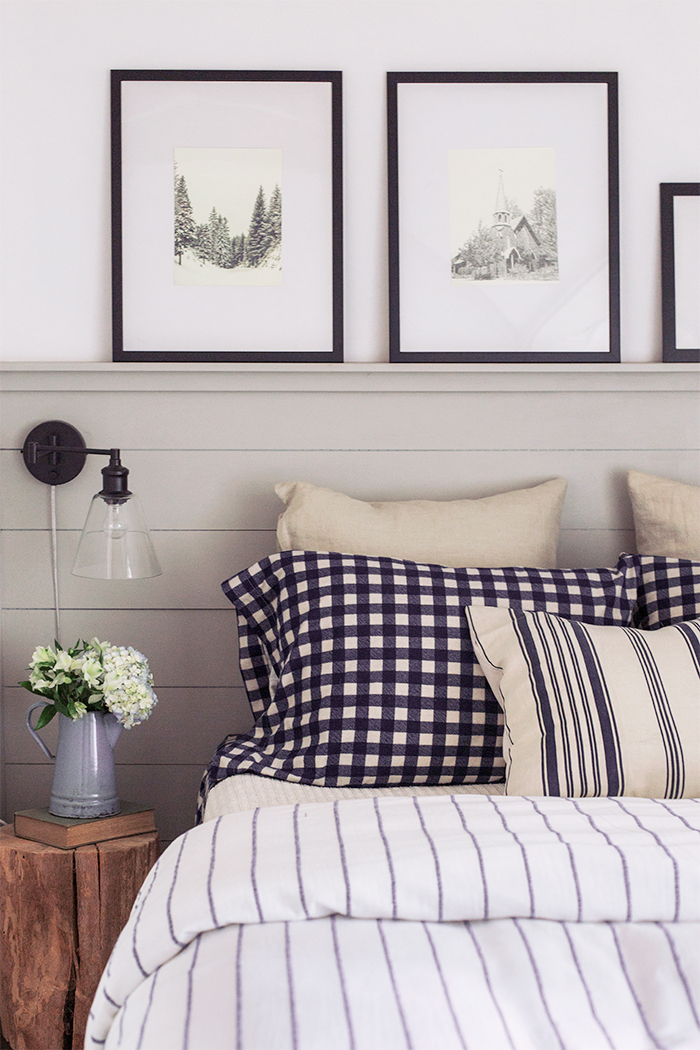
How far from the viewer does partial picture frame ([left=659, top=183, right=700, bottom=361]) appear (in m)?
2.14

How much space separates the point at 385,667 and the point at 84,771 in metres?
0.64

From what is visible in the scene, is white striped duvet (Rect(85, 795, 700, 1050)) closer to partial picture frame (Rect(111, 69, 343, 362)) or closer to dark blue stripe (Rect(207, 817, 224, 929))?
dark blue stripe (Rect(207, 817, 224, 929))

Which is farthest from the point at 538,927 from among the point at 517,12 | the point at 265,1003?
the point at 517,12

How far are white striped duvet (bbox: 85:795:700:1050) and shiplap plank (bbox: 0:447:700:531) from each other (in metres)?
1.08

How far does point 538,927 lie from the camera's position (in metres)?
0.94

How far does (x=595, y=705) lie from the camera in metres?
1.47

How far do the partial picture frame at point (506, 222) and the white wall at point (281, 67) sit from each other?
0.06 m

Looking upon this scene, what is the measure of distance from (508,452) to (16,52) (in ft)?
4.97

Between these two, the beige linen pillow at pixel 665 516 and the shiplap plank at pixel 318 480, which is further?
the shiplap plank at pixel 318 480

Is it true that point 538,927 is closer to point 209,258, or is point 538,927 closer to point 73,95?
point 209,258

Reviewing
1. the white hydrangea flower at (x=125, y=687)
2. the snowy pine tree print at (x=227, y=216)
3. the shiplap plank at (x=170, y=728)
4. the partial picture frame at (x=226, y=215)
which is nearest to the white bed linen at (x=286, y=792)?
the white hydrangea flower at (x=125, y=687)

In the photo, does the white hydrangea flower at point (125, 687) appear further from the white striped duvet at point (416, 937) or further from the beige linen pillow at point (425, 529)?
the white striped duvet at point (416, 937)

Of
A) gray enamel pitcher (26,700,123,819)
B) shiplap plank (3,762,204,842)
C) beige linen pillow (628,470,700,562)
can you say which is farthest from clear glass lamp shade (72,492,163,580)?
beige linen pillow (628,470,700,562)

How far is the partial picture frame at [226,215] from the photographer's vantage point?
82.4 inches
